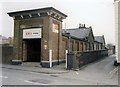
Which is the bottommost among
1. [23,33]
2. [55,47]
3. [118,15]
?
[55,47]

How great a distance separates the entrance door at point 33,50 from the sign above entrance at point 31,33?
5.57ft

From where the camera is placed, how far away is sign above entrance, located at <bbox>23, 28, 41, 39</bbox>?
2373 centimetres

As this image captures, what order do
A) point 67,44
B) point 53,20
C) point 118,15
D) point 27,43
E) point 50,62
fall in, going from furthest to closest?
point 67,44
point 27,43
point 53,20
point 50,62
point 118,15

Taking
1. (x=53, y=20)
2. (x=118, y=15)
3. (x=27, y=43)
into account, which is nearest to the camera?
(x=118, y=15)

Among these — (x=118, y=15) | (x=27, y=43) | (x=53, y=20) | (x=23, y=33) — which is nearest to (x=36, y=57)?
(x=27, y=43)

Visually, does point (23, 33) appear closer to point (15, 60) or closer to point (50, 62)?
point (15, 60)

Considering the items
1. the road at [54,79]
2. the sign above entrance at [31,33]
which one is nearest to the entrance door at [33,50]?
the sign above entrance at [31,33]

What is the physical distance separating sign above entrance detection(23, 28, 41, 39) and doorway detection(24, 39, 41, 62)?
5.47ft

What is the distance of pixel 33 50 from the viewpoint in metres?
27.3

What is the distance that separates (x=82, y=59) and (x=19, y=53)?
7.78 meters

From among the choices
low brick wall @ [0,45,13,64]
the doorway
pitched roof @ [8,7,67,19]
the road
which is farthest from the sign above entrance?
the road

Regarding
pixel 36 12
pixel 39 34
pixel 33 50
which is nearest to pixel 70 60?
pixel 39 34

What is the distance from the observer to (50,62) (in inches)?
893

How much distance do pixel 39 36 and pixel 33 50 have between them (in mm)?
4199
